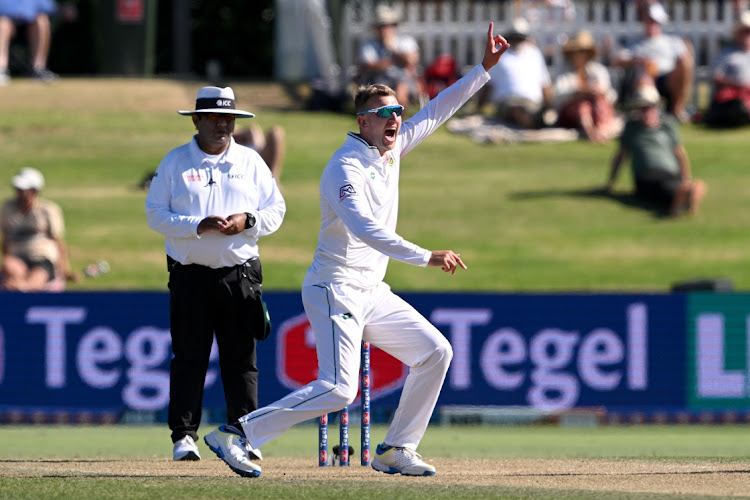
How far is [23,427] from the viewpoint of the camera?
39.5 ft

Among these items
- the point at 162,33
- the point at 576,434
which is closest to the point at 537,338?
the point at 576,434

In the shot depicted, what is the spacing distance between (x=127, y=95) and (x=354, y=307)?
621 inches

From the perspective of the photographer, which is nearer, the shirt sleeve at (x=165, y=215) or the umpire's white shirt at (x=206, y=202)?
the shirt sleeve at (x=165, y=215)

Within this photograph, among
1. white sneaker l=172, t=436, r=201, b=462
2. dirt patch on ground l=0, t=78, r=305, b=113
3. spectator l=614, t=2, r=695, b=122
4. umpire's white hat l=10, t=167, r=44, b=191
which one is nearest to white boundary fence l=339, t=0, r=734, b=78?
dirt patch on ground l=0, t=78, r=305, b=113

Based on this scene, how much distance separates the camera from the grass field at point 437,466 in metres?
6.96

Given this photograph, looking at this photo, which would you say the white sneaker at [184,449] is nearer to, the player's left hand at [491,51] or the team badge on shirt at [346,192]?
the team badge on shirt at [346,192]

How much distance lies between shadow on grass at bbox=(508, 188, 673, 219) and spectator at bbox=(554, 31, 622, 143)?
1.70m

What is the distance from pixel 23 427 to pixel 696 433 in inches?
220

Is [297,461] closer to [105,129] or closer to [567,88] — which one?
[567,88]

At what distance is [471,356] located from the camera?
12.2 meters

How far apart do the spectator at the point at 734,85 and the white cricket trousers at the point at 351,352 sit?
12.4 meters

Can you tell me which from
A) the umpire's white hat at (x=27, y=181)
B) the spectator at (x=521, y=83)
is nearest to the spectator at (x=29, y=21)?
the spectator at (x=521, y=83)

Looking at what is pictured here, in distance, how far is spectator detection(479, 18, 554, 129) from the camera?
1878cm

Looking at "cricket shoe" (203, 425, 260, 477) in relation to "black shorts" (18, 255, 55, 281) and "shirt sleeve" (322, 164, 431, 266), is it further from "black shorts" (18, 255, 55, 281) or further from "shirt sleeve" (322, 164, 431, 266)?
"black shorts" (18, 255, 55, 281)
